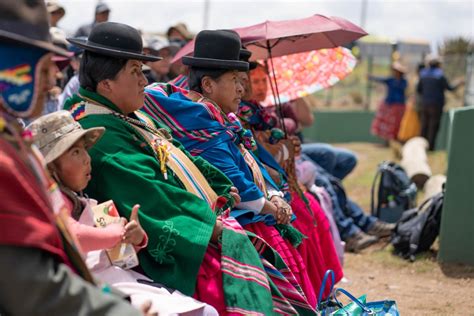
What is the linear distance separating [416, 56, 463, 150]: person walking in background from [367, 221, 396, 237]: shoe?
866cm

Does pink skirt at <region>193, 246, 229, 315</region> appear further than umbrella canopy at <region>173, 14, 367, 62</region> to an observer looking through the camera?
No

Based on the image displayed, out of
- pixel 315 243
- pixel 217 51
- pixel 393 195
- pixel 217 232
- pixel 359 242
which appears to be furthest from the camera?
pixel 393 195

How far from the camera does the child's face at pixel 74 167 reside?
3.12 m

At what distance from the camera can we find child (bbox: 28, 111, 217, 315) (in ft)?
10.1

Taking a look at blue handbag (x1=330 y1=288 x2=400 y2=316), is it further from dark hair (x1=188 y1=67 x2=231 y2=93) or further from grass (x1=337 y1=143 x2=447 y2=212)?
grass (x1=337 y1=143 x2=447 y2=212)

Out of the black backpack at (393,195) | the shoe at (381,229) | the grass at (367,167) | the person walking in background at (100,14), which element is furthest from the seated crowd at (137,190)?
the grass at (367,167)

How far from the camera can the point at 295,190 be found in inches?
223

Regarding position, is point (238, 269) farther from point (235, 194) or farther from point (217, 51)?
point (217, 51)

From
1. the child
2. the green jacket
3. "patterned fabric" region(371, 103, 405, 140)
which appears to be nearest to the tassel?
the green jacket

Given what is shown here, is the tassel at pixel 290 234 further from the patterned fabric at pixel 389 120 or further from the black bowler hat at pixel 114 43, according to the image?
the patterned fabric at pixel 389 120

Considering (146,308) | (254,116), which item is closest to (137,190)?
(146,308)

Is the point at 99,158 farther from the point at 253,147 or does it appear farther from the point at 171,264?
the point at 253,147

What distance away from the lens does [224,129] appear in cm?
434

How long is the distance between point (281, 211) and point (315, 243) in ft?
3.33
